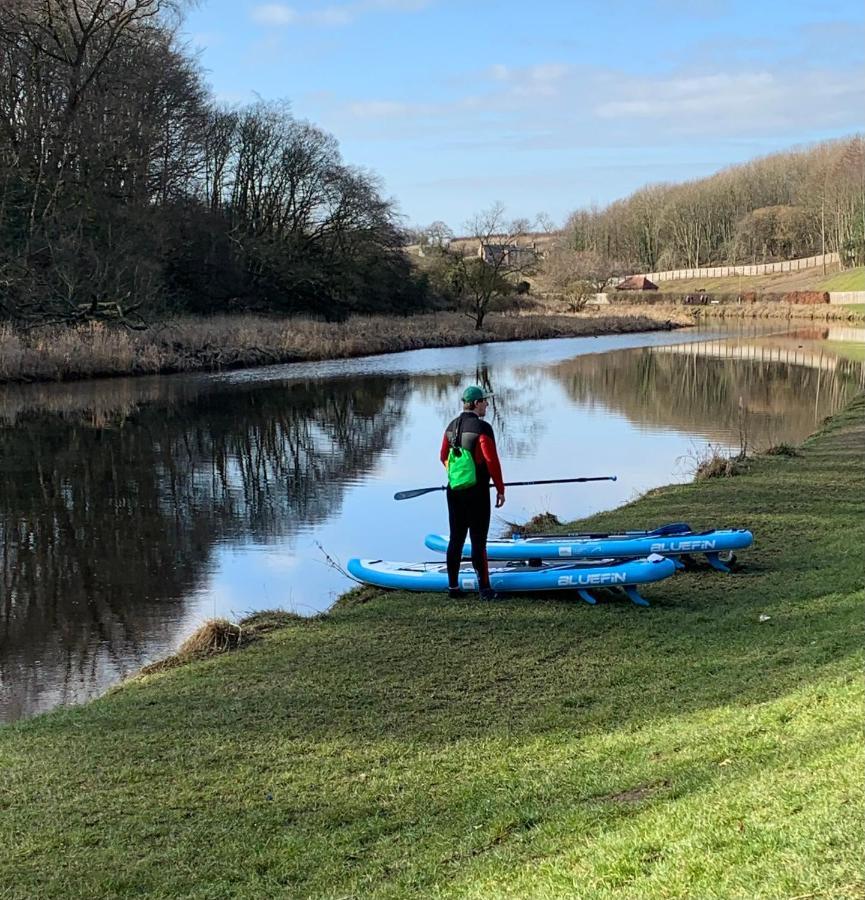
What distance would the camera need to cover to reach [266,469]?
58.2 feet

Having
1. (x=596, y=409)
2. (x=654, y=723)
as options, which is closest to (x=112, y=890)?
(x=654, y=723)

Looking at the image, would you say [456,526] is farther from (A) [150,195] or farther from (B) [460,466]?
(A) [150,195]

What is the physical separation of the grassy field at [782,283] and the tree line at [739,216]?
5.86 meters

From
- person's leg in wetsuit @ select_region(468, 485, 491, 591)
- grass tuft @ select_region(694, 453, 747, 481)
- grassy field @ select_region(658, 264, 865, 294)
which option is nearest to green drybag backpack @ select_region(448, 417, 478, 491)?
person's leg in wetsuit @ select_region(468, 485, 491, 591)

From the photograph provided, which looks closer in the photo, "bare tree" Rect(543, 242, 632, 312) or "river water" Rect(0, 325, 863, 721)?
"river water" Rect(0, 325, 863, 721)

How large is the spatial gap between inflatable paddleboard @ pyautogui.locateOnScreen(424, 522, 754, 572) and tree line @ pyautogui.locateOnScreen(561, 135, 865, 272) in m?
99.3

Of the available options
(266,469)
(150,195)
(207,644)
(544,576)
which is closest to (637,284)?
(150,195)

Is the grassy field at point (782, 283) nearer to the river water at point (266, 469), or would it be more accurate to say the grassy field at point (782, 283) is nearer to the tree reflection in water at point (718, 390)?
the tree reflection in water at point (718, 390)

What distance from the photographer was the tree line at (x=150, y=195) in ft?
104

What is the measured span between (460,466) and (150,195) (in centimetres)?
3692

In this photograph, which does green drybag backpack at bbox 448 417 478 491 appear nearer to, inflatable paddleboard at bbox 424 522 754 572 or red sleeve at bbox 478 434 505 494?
red sleeve at bbox 478 434 505 494

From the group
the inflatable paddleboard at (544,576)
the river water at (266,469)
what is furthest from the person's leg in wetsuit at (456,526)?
the river water at (266,469)

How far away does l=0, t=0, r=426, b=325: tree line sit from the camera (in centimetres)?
3166

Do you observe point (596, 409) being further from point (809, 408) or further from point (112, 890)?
point (112, 890)
